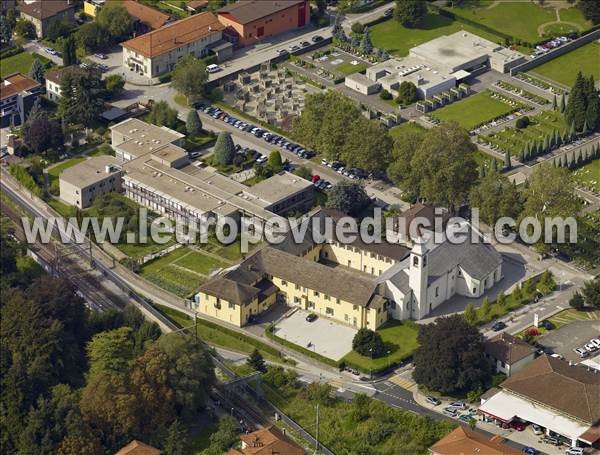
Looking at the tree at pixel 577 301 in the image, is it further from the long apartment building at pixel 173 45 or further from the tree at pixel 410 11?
the long apartment building at pixel 173 45

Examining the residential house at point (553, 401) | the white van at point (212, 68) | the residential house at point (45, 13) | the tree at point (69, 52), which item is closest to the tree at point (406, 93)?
the white van at point (212, 68)

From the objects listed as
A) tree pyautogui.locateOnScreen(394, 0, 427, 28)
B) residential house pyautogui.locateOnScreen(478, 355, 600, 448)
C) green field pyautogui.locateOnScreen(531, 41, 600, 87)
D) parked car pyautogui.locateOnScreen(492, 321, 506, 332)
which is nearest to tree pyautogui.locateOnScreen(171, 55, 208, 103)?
tree pyautogui.locateOnScreen(394, 0, 427, 28)

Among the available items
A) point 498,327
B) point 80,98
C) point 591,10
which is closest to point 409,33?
point 591,10

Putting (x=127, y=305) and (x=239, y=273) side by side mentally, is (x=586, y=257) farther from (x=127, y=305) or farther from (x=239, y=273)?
(x=127, y=305)

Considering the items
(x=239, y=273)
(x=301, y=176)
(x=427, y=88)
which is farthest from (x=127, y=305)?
(x=427, y=88)

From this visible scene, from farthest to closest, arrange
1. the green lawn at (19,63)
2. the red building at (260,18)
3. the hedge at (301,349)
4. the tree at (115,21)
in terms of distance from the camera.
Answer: the red building at (260,18) < the tree at (115,21) < the green lawn at (19,63) < the hedge at (301,349)

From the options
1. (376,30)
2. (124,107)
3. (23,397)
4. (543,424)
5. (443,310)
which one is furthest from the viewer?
(376,30)

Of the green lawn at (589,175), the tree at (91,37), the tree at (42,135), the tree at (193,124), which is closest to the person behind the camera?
the green lawn at (589,175)
